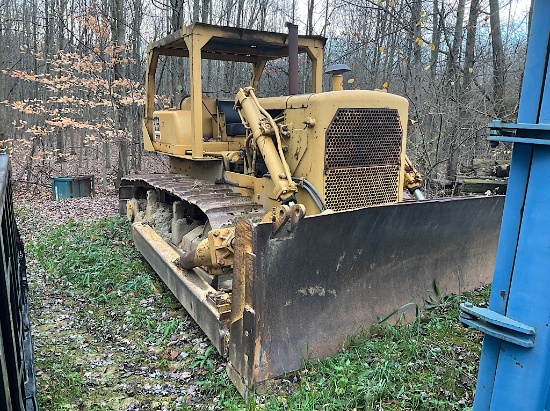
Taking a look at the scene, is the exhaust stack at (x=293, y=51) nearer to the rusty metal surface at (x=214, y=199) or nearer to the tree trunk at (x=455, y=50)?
the rusty metal surface at (x=214, y=199)

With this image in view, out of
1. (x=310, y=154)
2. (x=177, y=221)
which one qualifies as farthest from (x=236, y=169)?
(x=310, y=154)

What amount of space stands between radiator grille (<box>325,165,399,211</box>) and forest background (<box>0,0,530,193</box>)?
0.99 metres

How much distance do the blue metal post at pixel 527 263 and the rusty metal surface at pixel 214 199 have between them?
7.99ft

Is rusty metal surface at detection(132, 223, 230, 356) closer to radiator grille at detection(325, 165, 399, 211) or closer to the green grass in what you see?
the green grass

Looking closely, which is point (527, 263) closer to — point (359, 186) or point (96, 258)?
point (359, 186)

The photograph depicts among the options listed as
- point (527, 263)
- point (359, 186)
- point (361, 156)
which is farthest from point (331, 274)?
point (527, 263)

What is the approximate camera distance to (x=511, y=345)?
1.61 m

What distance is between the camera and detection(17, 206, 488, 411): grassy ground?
2.89m

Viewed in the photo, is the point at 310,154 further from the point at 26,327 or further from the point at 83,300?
the point at 83,300

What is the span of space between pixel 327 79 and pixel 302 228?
15.9m

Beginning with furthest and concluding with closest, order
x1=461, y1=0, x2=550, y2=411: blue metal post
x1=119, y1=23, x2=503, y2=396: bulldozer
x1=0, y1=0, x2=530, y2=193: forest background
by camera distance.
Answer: x1=0, y1=0, x2=530, y2=193: forest background, x1=119, y1=23, x2=503, y2=396: bulldozer, x1=461, y1=0, x2=550, y2=411: blue metal post

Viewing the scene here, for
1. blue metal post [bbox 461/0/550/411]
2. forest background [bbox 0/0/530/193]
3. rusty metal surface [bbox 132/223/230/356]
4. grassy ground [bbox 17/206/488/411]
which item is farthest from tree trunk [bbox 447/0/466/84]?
blue metal post [bbox 461/0/550/411]

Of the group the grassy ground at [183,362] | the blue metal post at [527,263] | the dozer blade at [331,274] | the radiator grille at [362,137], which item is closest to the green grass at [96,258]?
the grassy ground at [183,362]

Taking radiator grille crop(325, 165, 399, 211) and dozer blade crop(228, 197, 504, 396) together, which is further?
radiator grille crop(325, 165, 399, 211)
